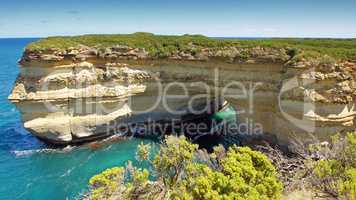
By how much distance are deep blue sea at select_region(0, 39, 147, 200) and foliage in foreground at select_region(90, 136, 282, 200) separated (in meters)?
6.31

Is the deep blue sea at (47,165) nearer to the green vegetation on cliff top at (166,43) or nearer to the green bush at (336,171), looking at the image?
the green vegetation on cliff top at (166,43)

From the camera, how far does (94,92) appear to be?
104 feet

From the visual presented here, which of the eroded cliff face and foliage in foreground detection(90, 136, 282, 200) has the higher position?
the eroded cliff face

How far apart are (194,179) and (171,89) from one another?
2030 centimetres

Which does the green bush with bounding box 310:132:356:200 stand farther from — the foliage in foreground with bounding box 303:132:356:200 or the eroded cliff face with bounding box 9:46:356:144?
the eroded cliff face with bounding box 9:46:356:144

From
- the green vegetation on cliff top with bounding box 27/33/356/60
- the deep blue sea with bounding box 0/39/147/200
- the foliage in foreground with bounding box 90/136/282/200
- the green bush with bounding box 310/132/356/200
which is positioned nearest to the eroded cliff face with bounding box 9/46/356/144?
the green vegetation on cliff top with bounding box 27/33/356/60

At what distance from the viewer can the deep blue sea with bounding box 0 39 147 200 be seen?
23.3m

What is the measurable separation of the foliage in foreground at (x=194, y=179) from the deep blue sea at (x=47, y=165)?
631 centimetres

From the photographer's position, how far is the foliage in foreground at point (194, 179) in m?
12.8

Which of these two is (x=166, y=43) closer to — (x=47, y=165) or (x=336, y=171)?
(x=47, y=165)

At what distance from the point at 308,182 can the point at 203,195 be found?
27.2 ft

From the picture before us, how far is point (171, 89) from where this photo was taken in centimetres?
3403

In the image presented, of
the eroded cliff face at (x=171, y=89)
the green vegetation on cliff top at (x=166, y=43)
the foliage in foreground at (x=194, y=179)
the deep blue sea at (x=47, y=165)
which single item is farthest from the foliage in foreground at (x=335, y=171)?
the deep blue sea at (x=47, y=165)

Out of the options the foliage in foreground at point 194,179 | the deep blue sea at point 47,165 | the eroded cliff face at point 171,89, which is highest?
the eroded cliff face at point 171,89
